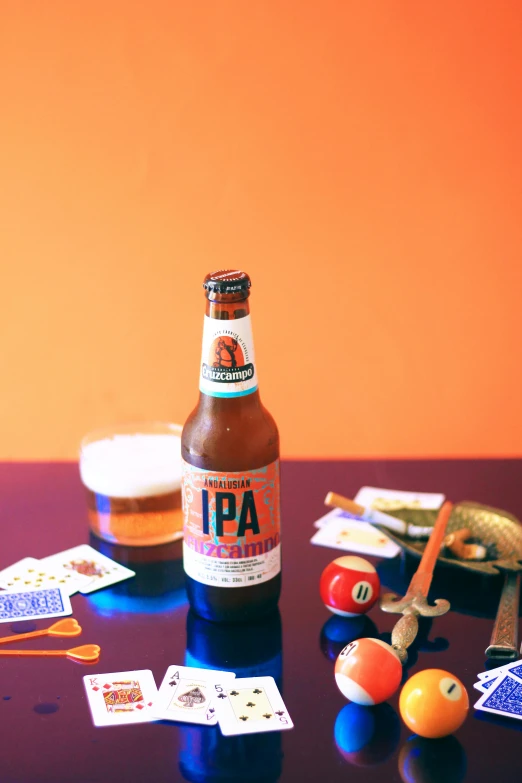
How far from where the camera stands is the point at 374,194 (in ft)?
8.66

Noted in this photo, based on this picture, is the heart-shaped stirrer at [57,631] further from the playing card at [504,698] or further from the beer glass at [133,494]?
the playing card at [504,698]

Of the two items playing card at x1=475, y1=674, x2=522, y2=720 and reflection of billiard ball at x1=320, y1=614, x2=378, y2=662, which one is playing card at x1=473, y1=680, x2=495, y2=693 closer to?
playing card at x1=475, y1=674, x2=522, y2=720

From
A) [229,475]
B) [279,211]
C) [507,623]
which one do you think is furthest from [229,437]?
[279,211]

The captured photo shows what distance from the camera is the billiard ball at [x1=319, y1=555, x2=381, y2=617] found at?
1146 mm

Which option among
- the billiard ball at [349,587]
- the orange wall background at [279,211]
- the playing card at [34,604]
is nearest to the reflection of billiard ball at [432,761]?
the billiard ball at [349,587]

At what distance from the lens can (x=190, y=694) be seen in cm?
99

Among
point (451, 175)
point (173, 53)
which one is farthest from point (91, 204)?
point (451, 175)


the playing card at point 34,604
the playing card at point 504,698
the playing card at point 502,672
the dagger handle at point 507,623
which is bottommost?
the playing card at point 504,698

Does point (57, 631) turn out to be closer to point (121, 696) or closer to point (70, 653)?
point (70, 653)

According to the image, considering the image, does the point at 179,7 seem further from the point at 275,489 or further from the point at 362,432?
the point at 275,489

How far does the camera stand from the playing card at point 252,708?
94 cm

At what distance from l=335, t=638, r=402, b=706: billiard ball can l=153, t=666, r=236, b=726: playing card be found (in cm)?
13

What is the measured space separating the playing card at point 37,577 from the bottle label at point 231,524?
208 millimetres

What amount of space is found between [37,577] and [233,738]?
0.43 metres
